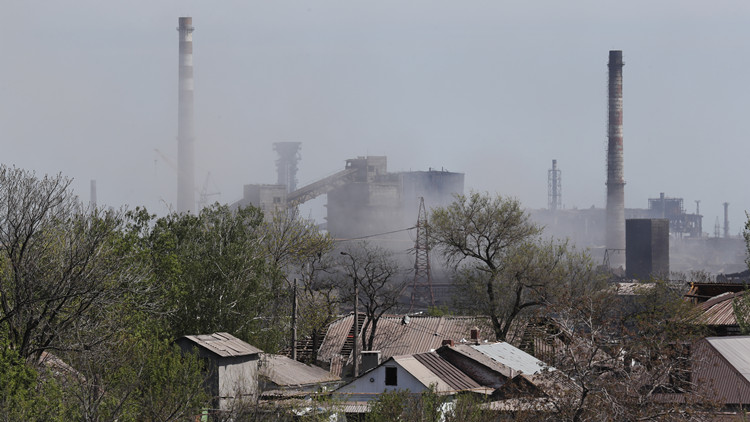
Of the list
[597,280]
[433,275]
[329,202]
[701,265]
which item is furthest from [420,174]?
[597,280]

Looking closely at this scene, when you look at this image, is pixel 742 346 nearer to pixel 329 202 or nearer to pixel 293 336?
pixel 293 336

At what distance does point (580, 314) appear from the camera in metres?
17.6

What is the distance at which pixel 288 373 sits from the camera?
31.6 meters

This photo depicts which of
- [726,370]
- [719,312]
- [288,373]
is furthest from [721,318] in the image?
[726,370]

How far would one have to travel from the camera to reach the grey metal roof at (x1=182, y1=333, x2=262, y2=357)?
2688 centimetres

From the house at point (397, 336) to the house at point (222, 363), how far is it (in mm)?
17307

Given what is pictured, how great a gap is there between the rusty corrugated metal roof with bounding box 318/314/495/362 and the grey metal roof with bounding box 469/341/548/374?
11.4 m

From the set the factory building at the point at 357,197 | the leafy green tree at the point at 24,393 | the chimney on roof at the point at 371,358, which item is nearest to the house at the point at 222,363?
the leafy green tree at the point at 24,393

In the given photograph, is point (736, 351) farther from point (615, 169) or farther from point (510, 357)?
point (615, 169)

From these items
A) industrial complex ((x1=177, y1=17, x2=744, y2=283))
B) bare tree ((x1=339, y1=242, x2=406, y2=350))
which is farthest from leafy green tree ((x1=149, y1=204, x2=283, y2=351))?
industrial complex ((x1=177, y1=17, x2=744, y2=283))

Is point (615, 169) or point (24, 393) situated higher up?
point (615, 169)

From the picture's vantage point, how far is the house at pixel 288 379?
28638 mm

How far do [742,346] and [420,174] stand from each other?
135864 mm

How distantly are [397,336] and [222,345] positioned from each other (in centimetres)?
2239
